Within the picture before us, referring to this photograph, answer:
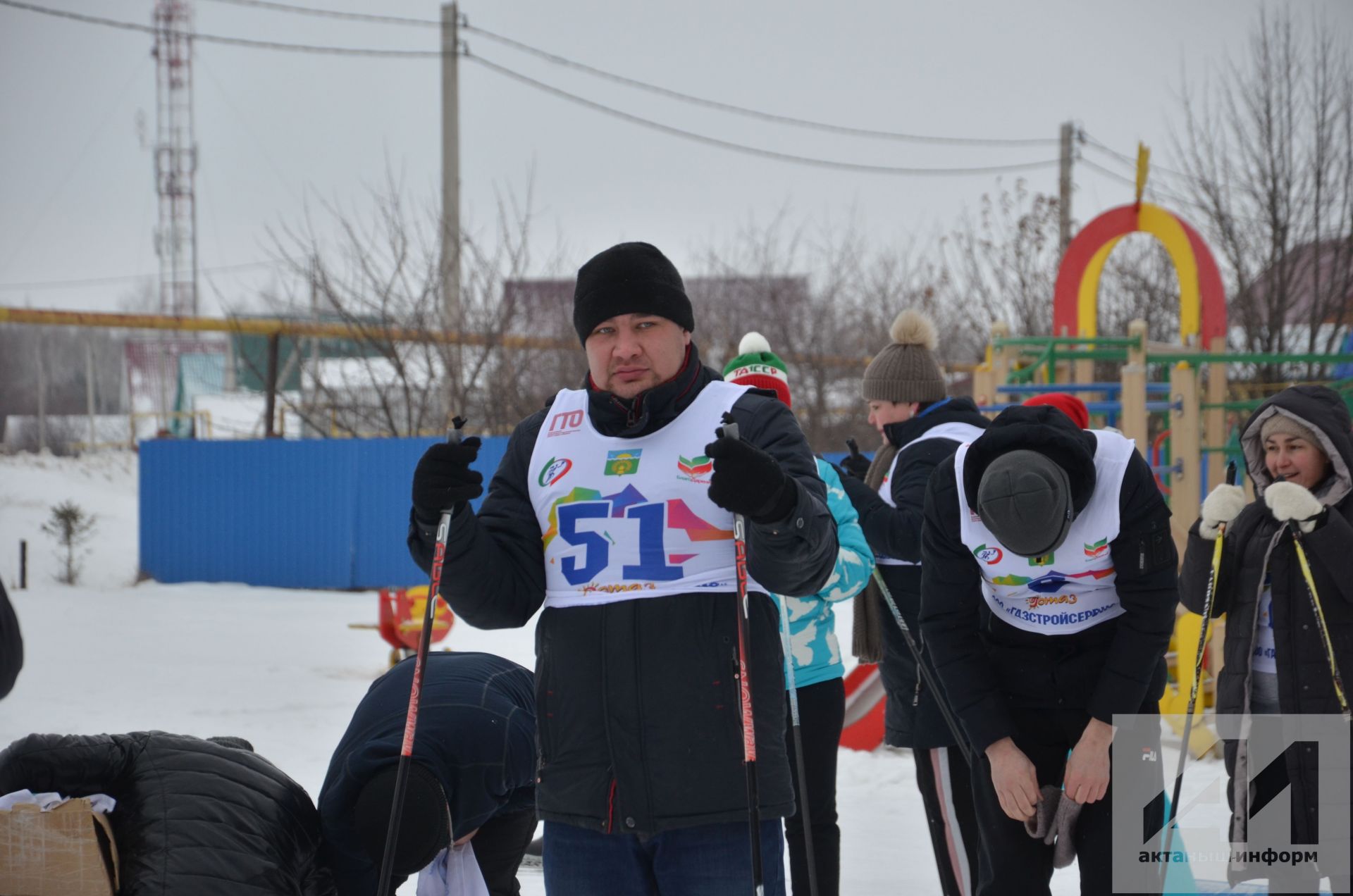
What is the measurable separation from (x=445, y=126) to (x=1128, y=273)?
8946 millimetres

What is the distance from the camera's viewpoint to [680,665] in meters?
2.31

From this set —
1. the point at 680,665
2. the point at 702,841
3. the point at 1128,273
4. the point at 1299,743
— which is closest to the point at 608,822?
the point at 702,841

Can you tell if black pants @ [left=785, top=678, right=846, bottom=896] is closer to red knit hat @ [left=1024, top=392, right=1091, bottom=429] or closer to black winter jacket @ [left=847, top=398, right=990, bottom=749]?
black winter jacket @ [left=847, top=398, right=990, bottom=749]

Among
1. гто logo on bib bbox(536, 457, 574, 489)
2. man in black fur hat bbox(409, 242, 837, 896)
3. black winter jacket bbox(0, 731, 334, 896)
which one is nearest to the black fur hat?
man in black fur hat bbox(409, 242, 837, 896)

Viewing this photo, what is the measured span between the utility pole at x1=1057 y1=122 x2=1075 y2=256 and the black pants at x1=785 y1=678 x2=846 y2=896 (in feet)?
38.4

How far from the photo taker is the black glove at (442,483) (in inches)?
95.8

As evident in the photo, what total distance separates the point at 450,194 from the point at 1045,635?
12.6 metres

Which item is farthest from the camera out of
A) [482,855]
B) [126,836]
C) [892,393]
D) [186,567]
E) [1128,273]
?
[1128,273]

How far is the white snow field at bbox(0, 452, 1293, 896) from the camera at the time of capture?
209 inches

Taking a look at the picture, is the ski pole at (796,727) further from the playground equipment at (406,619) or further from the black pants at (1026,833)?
the playground equipment at (406,619)

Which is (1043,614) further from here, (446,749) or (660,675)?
(446,749)

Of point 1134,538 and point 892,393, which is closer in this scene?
point 1134,538

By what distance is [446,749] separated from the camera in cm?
303

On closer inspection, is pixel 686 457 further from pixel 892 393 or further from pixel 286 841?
pixel 892 393
